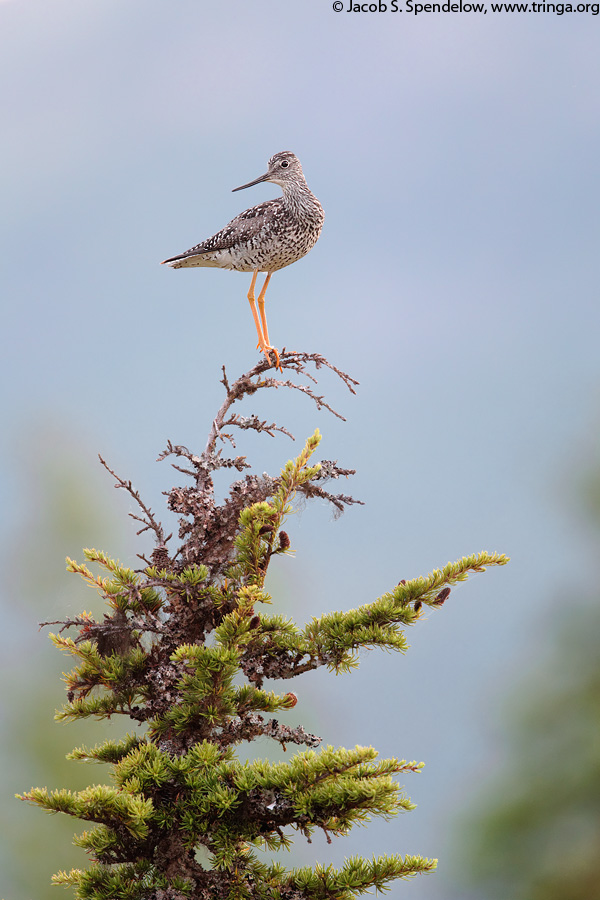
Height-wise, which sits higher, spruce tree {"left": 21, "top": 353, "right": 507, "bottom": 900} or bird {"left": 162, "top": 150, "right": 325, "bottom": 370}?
bird {"left": 162, "top": 150, "right": 325, "bottom": 370}

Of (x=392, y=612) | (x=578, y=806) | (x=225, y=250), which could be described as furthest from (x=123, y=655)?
(x=578, y=806)

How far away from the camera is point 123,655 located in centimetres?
334

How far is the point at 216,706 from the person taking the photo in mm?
3105

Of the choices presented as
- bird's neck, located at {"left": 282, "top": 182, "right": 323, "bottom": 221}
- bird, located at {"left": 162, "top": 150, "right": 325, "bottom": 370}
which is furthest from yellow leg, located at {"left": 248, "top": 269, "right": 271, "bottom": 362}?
bird's neck, located at {"left": 282, "top": 182, "right": 323, "bottom": 221}

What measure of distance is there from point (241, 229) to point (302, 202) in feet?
1.18

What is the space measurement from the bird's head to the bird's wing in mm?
127

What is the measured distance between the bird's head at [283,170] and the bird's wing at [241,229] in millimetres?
127

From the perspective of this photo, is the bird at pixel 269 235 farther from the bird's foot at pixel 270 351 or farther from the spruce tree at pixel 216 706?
the spruce tree at pixel 216 706

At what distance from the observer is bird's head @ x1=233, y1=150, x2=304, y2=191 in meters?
4.58

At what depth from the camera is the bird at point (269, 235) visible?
4.32m

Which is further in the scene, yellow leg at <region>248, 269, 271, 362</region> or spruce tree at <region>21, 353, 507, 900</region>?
yellow leg at <region>248, 269, 271, 362</region>

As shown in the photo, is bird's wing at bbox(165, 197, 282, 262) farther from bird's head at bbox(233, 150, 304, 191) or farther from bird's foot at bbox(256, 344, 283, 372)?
bird's foot at bbox(256, 344, 283, 372)

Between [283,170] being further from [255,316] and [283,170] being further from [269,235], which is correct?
[255,316]

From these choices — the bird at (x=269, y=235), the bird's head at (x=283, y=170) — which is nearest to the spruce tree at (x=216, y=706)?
the bird at (x=269, y=235)
